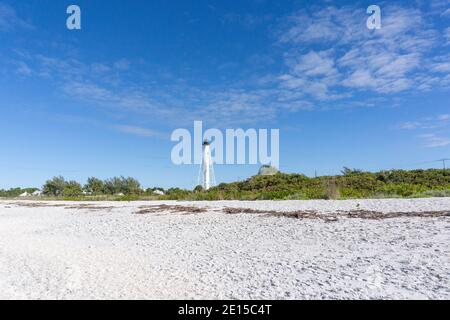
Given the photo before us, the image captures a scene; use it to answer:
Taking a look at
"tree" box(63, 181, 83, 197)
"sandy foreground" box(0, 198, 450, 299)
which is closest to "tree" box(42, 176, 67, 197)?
"tree" box(63, 181, 83, 197)

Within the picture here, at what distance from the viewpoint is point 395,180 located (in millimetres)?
26906

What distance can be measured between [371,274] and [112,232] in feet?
21.8

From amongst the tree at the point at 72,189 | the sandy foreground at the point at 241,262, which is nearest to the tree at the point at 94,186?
the tree at the point at 72,189

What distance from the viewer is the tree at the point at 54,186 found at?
187ft

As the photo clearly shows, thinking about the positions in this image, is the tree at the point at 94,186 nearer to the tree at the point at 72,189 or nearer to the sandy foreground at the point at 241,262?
the tree at the point at 72,189

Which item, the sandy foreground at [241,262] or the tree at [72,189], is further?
the tree at [72,189]

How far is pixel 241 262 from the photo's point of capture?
16.7 feet

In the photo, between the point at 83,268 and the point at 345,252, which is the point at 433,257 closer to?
the point at 345,252

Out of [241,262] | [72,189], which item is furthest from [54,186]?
[241,262]

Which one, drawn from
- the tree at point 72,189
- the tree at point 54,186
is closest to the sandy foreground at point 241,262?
the tree at point 72,189

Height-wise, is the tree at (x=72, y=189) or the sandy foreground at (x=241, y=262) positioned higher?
the tree at (x=72, y=189)

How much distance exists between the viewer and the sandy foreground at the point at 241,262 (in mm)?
3809

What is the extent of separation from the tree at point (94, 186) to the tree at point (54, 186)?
12.4 ft

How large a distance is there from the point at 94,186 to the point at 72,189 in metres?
3.90
